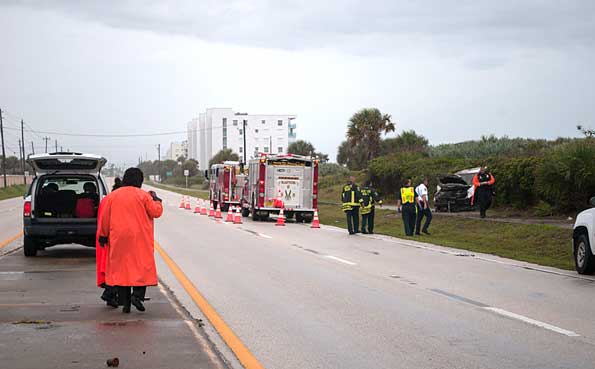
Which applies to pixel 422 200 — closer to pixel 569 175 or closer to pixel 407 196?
pixel 407 196

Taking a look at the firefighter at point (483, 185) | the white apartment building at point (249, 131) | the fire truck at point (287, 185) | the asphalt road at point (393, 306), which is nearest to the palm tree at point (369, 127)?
the fire truck at point (287, 185)

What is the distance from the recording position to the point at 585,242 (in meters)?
14.2

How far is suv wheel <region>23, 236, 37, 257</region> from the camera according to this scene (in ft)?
54.5

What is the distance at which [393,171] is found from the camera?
46.2 m

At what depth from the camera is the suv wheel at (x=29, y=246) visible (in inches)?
654

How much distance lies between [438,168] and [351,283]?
94.8 feet

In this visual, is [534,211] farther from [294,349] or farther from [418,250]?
[294,349]

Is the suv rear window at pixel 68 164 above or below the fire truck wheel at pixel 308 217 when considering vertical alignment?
above

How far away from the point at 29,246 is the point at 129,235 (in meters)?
8.42

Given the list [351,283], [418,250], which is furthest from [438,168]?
[351,283]

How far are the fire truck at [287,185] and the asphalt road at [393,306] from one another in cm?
1440

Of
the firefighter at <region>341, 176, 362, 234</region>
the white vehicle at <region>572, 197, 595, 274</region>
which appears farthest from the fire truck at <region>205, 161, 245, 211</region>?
the white vehicle at <region>572, 197, 595, 274</region>

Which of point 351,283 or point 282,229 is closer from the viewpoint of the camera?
point 351,283

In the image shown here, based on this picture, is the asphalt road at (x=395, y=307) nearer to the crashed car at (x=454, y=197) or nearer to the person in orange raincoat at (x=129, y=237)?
the person in orange raincoat at (x=129, y=237)
